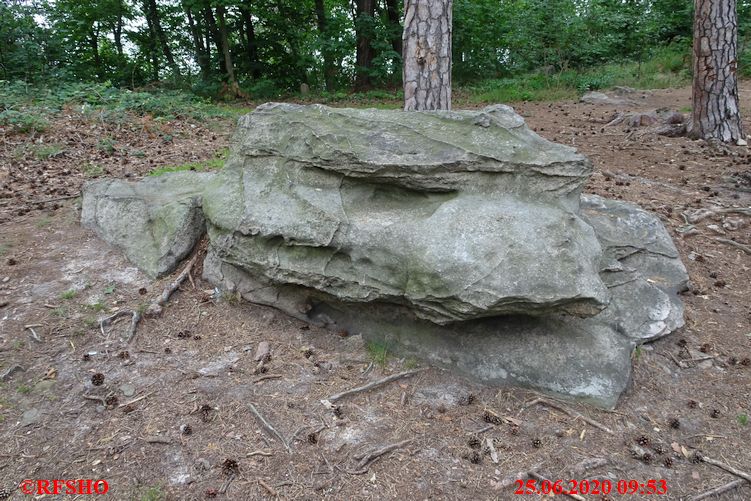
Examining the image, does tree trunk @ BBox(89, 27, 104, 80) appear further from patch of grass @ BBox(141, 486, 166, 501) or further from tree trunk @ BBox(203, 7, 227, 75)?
patch of grass @ BBox(141, 486, 166, 501)

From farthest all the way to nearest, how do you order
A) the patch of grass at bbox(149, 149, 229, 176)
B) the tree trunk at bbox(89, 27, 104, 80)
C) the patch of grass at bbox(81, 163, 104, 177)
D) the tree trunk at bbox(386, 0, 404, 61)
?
the tree trunk at bbox(89, 27, 104, 80) → the tree trunk at bbox(386, 0, 404, 61) → the patch of grass at bbox(81, 163, 104, 177) → the patch of grass at bbox(149, 149, 229, 176)

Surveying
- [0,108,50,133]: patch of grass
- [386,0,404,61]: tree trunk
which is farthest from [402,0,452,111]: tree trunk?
[386,0,404,61]: tree trunk

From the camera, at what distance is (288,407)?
3.20 m

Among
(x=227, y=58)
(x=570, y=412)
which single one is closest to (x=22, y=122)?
(x=227, y=58)

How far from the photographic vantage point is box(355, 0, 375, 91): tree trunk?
16.6 meters

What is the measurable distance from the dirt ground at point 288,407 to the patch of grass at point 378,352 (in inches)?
0.6

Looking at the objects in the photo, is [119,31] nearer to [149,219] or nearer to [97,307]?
[149,219]

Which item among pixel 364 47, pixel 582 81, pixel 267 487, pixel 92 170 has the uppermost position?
pixel 364 47

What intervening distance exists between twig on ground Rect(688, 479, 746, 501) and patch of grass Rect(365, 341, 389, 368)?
193cm

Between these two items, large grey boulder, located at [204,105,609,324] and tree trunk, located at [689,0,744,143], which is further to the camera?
tree trunk, located at [689,0,744,143]

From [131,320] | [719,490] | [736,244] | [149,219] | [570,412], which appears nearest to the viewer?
[719,490]

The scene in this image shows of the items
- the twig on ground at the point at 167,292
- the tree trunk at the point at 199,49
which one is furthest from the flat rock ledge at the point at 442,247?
the tree trunk at the point at 199,49

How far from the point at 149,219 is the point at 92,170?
283 centimetres

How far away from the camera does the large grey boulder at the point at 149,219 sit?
4.63m
